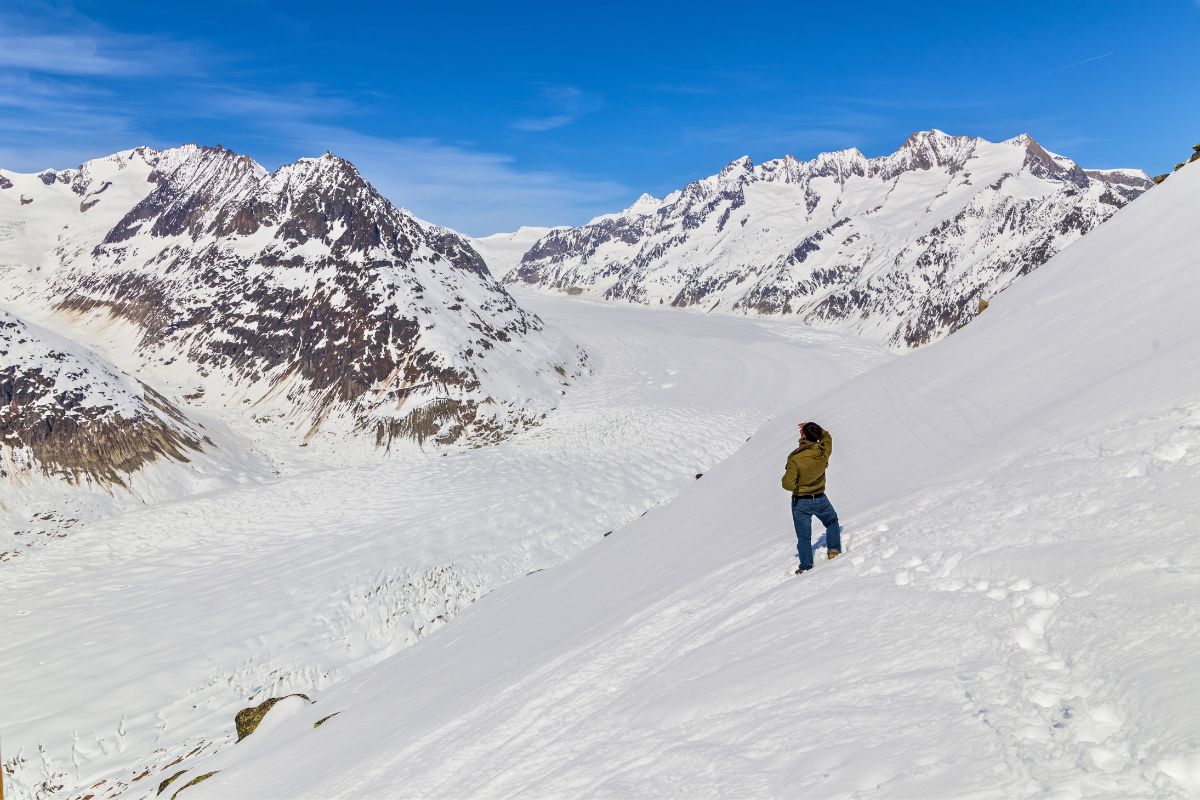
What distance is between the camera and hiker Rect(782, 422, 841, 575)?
24.4 feet

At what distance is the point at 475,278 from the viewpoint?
5906cm

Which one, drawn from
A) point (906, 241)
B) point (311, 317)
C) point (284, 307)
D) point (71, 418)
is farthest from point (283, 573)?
point (906, 241)

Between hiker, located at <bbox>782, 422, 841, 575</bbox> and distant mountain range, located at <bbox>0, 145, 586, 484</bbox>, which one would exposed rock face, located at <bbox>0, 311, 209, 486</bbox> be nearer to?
distant mountain range, located at <bbox>0, 145, 586, 484</bbox>

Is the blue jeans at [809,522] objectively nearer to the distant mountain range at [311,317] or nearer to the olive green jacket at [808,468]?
Answer: the olive green jacket at [808,468]

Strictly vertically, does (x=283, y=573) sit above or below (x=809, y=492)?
below

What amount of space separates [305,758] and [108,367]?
40.0 metres

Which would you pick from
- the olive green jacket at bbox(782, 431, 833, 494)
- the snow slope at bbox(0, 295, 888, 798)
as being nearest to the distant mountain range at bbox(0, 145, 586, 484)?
the snow slope at bbox(0, 295, 888, 798)

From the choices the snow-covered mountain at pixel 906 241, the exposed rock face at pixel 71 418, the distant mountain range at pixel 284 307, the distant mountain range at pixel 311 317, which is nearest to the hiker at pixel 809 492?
the snow-covered mountain at pixel 906 241

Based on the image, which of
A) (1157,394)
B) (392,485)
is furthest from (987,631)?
(392,485)

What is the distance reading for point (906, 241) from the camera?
98.6 metres

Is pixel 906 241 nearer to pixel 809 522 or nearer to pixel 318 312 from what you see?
pixel 318 312

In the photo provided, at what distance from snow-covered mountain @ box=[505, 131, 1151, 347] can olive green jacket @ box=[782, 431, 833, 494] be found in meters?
22.6

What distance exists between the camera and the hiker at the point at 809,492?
7.44 m

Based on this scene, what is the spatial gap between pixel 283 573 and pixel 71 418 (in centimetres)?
1871
